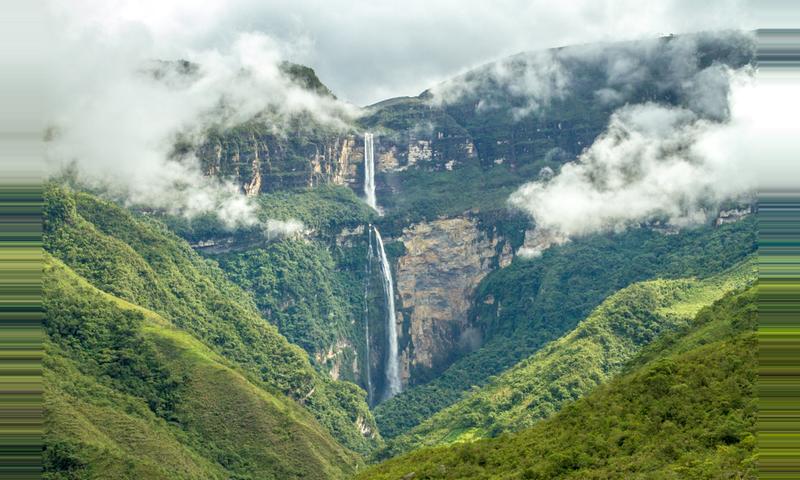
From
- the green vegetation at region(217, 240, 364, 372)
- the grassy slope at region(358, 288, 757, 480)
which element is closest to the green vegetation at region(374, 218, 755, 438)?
the green vegetation at region(217, 240, 364, 372)

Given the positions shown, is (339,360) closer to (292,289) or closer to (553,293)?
(292,289)

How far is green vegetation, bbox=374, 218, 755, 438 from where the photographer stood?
16938 centimetres

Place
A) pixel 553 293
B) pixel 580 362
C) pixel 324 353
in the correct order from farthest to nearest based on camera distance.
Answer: pixel 324 353 → pixel 553 293 → pixel 580 362

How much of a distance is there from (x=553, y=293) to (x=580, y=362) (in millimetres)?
64819

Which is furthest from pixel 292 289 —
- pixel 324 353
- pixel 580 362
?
pixel 580 362

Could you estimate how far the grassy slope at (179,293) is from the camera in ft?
420

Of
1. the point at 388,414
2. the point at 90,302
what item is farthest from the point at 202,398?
the point at 388,414

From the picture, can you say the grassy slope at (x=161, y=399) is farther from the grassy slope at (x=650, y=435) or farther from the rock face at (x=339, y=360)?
the rock face at (x=339, y=360)

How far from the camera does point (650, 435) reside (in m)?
53.2

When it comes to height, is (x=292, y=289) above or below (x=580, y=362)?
above

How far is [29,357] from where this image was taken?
50.6 feet

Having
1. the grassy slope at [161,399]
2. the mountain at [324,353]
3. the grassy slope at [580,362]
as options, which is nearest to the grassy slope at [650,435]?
the mountain at [324,353]

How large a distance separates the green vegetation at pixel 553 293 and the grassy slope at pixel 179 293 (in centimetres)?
1701

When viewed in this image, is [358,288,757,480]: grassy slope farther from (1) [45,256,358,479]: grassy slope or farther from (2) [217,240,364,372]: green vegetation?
(2) [217,240,364,372]: green vegetation
